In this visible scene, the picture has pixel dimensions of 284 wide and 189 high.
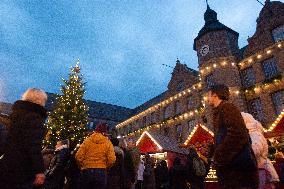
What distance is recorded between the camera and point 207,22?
91.0 ft

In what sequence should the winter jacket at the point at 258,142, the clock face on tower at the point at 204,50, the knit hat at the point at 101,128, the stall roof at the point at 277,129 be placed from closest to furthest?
1. the winter jacket at the point at 258,142
2. the knit hat at the point at 101,128
3. the stall roof at the point at 277,129
4. the clock face on tower at the point at 204,50

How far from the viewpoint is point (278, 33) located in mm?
21641

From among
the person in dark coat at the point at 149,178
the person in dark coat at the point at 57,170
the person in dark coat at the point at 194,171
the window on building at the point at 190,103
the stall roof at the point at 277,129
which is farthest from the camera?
the window on building at the point at 190,103

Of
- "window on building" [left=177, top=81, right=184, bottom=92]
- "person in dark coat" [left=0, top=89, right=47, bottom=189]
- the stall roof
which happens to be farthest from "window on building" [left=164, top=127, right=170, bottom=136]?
"person in dark coat" [left=0, top=89, right=47, bottom=189]

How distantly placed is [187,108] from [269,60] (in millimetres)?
10167

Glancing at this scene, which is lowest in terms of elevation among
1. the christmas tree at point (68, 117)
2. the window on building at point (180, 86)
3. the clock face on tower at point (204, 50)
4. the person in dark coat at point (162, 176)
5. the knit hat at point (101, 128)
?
the person in dark coat at point (162, 176)

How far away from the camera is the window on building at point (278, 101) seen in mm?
20292

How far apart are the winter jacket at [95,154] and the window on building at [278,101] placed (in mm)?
18686

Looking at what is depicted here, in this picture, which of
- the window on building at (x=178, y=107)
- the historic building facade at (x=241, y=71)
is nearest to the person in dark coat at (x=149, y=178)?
the historic building facade at (x=241, y=71)

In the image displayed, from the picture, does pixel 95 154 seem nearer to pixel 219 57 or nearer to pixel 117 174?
pixel 117 174

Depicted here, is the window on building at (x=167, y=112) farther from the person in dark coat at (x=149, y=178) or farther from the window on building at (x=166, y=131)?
the person in dark coat at (x=149, y=178)

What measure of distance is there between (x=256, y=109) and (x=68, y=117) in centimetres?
1584

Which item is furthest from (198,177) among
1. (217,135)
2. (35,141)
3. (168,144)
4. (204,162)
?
(168,144)

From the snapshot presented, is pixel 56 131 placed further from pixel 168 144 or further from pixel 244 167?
pixel 244 167
